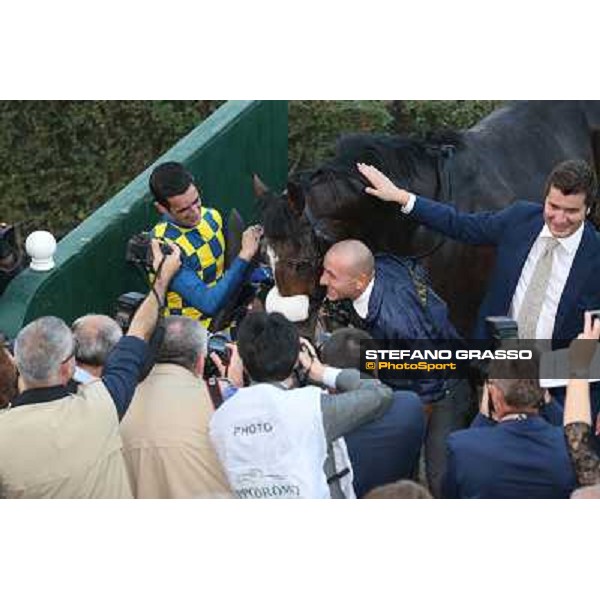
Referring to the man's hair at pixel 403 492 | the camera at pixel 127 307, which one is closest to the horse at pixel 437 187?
the camera at pixel 127 307

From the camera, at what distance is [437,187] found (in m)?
5.77

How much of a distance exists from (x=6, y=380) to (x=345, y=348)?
1104mm

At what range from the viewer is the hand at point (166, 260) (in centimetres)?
537

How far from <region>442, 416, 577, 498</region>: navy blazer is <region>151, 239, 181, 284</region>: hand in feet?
3.96

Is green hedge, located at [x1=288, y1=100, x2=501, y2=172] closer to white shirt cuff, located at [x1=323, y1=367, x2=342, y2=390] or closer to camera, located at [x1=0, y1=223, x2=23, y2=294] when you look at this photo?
white shirt cuff, located at [x1=323, y1=367, x2=342, y2=390]

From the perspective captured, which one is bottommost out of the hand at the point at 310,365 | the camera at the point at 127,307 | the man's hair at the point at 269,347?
the hand at the point at 310,365

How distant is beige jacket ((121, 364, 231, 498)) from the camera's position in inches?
190

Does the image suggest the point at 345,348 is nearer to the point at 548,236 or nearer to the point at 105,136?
the point at 548,236

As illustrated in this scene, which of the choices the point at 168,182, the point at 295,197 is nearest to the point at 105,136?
the point at 168,182

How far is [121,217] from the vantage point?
19.5 feet

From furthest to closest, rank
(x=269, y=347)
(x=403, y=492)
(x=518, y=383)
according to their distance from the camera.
A: (x=518, y=383) → (x=269, y=347) → (x=403, y=492)

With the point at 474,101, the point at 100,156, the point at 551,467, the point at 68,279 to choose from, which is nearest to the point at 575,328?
the point at 551,467

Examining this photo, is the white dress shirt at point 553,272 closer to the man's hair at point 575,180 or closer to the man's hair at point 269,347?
the man's hair at point 575,180

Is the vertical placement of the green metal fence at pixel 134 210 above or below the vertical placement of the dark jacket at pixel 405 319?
above
